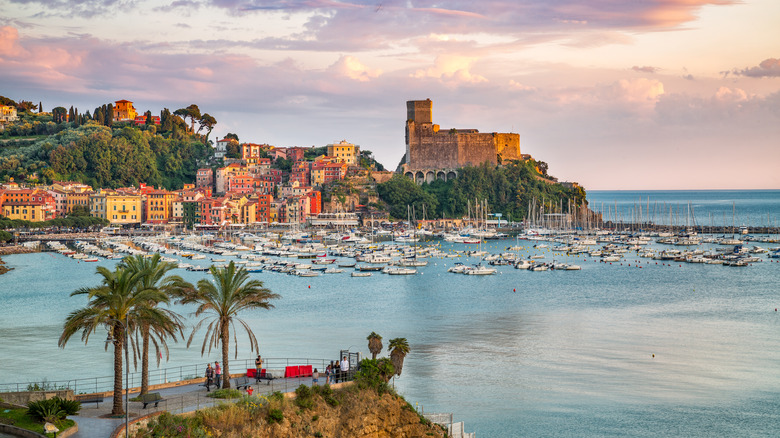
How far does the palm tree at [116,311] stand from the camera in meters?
16.3

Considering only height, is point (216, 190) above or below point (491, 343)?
above

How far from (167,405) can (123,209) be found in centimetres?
9197

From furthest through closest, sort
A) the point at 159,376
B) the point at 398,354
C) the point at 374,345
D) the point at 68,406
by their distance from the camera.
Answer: the point at 159,376, the point at 398,354, the point at 374,345, the point at 68,406

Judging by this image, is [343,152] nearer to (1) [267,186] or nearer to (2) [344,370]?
(1) [267,186]

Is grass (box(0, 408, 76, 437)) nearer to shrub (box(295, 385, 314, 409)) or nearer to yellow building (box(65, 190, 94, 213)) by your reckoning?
shrub (box(295, 385, 314, 409))

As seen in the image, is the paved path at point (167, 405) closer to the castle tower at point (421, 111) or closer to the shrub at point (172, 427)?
the shrub at point (172, 427)

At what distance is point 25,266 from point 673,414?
5597cm

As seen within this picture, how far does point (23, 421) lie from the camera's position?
14.9 metres

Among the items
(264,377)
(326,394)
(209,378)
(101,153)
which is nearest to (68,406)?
(209,378)

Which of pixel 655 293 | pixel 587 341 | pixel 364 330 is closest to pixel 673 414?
pixel 587 341

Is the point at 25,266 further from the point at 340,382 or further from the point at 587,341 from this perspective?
the point at 340,382

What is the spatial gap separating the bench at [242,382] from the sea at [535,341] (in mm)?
6738

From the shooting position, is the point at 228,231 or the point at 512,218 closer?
the point at 228,231

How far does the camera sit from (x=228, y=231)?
325 feet
